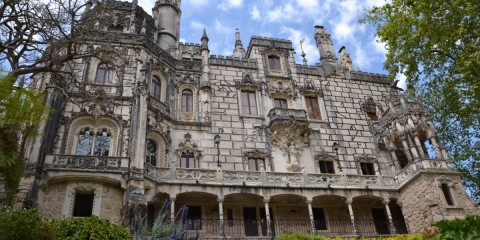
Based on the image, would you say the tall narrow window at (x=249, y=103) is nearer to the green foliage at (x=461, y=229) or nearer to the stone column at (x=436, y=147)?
the stone column at (x=436, y=147)

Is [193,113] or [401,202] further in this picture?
[193,113]

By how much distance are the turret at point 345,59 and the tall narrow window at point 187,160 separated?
1603 cm

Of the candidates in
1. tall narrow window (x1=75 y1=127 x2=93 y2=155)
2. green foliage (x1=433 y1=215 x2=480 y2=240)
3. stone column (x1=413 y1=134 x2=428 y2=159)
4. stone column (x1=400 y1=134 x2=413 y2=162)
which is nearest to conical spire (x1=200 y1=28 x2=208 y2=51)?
tall narrow window (x1=75 y1=127 x2=93 y2=155)

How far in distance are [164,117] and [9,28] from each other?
9789mm

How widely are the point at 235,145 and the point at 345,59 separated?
48.6 feet

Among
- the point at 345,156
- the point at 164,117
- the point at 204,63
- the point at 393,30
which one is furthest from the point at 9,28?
the point at 345,156

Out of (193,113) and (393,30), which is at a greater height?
(393,30)

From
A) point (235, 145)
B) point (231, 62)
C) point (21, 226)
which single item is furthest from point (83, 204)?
point (231, 62)

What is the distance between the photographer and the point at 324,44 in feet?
102

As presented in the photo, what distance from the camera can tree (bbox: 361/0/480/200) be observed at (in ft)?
59.0

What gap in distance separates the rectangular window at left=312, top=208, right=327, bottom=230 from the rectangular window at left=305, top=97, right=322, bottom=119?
647cm

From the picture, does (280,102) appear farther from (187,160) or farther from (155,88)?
(155,88)

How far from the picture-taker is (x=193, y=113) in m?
24.2

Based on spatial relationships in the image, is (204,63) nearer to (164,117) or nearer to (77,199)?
(164,117)
